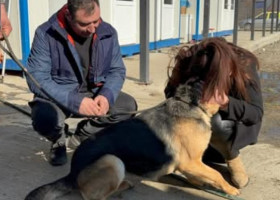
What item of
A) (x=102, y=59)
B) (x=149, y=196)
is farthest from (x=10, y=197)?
(x=102, y=59)

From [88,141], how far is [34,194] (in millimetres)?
505

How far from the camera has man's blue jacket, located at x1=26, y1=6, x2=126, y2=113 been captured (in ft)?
10.7

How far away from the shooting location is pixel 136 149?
2.73 meters

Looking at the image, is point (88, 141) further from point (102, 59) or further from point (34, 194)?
point (102, 59)

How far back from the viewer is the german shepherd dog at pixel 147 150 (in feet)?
8.50

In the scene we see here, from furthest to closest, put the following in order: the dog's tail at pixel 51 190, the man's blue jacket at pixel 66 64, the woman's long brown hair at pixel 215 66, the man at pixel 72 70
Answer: the man's blue jacket at pixel 66 64, the man at pixel 72 70, the woman's long brown hair at pixel 215 66, the dog's tail at pixel 51 190

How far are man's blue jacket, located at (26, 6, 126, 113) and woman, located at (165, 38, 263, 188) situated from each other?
2.16ft

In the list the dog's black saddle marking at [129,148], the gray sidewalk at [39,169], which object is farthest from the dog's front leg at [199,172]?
the gray sidewalk at [39,169]

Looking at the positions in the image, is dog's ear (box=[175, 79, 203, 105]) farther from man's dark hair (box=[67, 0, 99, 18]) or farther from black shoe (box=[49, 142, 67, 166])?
black shoe (box=[49, 142, 67, 166])

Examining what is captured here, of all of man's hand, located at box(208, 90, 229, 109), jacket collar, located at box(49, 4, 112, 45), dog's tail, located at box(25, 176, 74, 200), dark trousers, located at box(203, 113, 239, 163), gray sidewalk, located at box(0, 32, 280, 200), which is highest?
jacket collar, located at box(49, 4, 112, 45)

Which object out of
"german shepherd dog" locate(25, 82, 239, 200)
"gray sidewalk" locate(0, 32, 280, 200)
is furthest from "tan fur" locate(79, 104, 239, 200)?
"gray sidewalk" locate(0, 32, 280, 200)

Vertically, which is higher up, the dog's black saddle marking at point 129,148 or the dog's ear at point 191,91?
the dog's ear at point 191,91

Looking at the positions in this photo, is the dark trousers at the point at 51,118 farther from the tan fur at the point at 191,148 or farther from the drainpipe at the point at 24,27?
the drainpipe at the point at 24,27

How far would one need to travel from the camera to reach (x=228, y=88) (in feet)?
9.73
